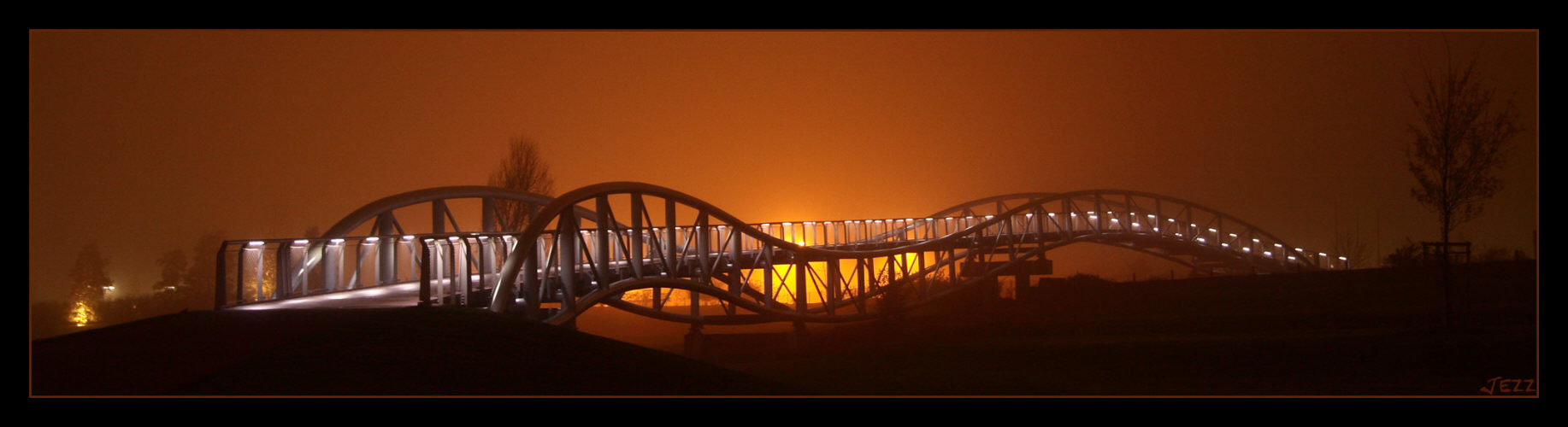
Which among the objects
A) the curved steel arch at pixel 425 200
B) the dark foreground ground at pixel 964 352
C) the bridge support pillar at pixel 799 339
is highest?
the curved steel arch at pixel 425 200

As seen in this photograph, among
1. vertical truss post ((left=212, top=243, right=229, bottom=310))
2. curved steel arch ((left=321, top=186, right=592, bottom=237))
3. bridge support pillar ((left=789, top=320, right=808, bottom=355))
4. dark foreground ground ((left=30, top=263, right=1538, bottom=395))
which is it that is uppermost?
curved steel arch ((left=321, top=186, right=592, bottom=237))

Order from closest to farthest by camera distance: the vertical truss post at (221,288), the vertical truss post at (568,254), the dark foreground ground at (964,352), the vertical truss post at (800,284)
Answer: the dark foreground ground at (964,352)
the vertical truss post at (221,288)
the vertical truss post at (568,254)
the vertical truss post at (800,284)

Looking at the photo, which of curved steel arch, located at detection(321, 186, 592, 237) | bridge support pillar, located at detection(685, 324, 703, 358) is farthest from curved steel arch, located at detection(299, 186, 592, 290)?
bridge support pillar, located at detection(685, 324, 703, 358)

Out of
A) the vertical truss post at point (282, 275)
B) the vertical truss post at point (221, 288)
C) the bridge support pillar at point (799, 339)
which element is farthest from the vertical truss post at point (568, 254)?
the bridge support pillar at point (799, 339)

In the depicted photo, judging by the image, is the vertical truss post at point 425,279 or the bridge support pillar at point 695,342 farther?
the bridge support pillar at point 695,342

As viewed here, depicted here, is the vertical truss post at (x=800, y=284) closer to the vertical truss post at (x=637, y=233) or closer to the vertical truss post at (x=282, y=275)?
the vertical truss post at (x=637, y=233)

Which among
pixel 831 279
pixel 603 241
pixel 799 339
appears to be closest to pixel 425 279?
pixel 603 241

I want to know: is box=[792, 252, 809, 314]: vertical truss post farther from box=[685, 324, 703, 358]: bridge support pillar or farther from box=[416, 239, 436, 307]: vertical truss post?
box=[416, 239, 436, 307]: vertical truss post
